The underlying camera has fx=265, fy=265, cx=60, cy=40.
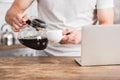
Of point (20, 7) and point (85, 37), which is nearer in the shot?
point (85, 37)

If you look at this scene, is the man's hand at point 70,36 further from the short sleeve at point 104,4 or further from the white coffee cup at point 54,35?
the short sleeve at point 104,4

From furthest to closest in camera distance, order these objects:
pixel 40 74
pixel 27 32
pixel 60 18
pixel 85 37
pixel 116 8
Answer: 1. pixel 116 8
2. pixel 60 18
3. pixel 27 32
4. pixel 85 37
5. pixel 40 74

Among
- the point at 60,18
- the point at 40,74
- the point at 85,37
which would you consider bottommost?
the point at 40,74

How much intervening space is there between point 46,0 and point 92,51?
2.33 ft

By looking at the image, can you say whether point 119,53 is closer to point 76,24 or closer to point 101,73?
point 101,73

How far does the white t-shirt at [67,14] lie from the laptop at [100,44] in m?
0.50

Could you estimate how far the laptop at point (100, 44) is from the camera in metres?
1.27

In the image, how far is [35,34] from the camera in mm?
1407

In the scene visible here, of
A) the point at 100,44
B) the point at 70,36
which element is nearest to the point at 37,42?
the point at 70,36

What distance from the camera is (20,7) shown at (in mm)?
1946

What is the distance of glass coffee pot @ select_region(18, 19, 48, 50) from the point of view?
1376 mm

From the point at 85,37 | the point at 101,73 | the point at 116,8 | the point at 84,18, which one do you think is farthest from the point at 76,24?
the point at 116,8

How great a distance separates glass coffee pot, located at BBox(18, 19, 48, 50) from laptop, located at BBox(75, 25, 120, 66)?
224 mm

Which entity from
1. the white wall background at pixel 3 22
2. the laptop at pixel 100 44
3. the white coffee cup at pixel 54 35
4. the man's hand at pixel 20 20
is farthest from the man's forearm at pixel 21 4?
the white wall background at pixel 3 22
